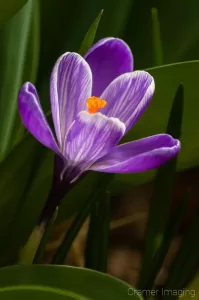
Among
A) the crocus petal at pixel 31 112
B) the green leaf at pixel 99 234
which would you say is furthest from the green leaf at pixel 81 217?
the crocus petal at pixel 31 112

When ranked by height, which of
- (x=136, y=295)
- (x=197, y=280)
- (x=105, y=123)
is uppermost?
(x=105, y=123)

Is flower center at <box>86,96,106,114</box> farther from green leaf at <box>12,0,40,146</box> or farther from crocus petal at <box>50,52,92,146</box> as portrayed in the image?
green leaf at <box>12,0,40,146</box>

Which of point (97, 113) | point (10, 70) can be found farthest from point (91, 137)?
point (10, 70)

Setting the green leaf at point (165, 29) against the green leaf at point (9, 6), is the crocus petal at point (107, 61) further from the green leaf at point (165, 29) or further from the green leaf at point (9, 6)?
the green leaf at point (165, 29)

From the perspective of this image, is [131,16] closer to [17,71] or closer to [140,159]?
[17,71]

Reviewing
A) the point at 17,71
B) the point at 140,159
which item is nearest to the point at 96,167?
the point at 140,159

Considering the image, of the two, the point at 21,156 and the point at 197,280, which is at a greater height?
the point at 21,156

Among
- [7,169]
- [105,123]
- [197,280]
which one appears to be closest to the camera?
Result: [105,123]

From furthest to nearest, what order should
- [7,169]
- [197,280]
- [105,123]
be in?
[197,280] < [7,169] < [105,123]

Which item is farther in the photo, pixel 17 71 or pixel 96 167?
pixel 17 71
